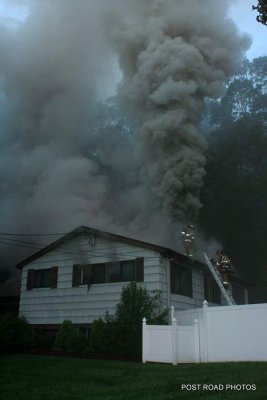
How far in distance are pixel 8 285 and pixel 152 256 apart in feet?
35.8

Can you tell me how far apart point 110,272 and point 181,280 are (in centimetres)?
275

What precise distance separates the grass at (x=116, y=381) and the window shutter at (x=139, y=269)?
6.06 meters

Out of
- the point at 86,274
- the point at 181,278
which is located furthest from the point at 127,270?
the point at 181,278

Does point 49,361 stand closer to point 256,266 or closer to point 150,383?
point 150,383

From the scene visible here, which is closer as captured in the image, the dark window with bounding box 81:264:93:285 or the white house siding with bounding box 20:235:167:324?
the white house siding with bounding box 20:235:167:324

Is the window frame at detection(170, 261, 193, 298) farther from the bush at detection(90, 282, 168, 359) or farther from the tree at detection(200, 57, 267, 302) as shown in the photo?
the tree at detection(200, 57, 267, 302)

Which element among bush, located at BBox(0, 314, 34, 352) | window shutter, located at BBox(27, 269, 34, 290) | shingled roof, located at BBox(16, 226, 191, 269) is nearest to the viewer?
bush, located at BBox(0, 314, 34, 352)

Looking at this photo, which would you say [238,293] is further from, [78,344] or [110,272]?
[78,344]

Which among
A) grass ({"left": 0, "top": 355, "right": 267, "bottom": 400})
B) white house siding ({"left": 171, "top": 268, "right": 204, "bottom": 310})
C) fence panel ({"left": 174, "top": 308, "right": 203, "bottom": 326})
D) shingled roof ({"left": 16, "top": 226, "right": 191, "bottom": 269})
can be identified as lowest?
grass ({"left": 0, "top": 355, "right": 267, "bottom": 400})

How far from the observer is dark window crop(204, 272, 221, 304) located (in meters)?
20.4

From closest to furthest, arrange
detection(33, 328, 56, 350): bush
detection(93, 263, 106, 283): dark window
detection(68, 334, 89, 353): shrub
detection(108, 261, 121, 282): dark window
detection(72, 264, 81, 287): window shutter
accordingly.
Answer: detection(68, 334, 89, 353): shrub, detection(33, 328, 56, 350): bush, detection(108, 261, 121, 282): dark window, detection(93, 263, 106, 283): dark window, detection(72, 264, 81, 287): window shutter

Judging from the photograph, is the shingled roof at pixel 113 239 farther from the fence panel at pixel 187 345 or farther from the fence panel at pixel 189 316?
the fence panel at pixel 187 345

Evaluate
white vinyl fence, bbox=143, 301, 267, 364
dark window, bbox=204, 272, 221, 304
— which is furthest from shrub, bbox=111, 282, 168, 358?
dark window, bbox=204, 272, 221, 304

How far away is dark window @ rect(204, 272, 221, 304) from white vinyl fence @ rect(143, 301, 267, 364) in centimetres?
703
